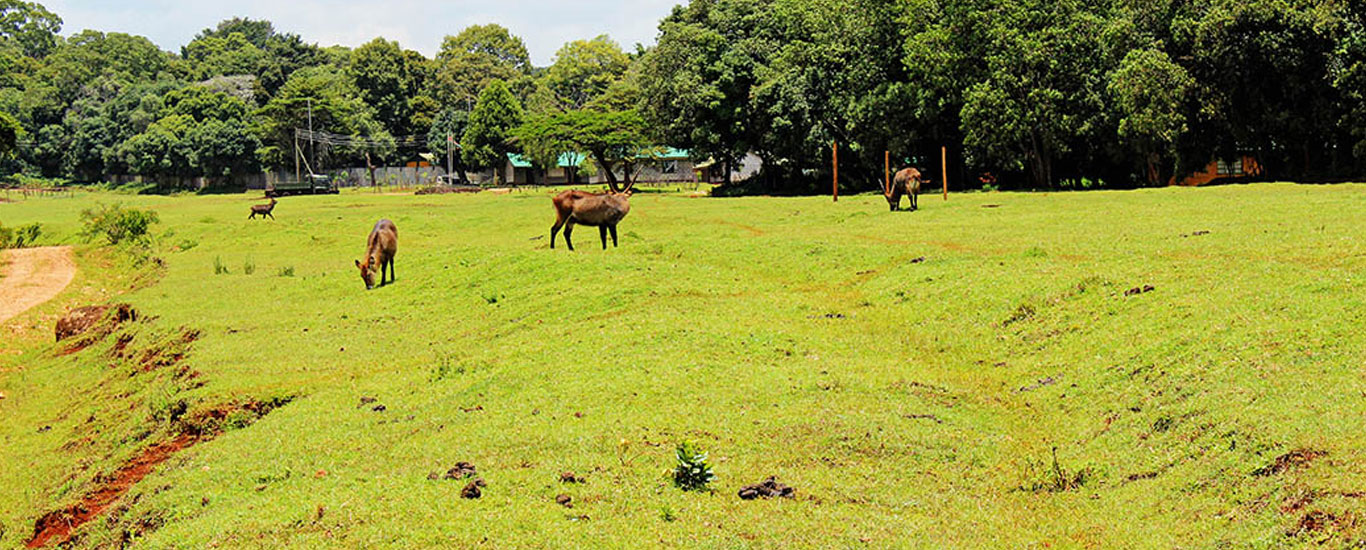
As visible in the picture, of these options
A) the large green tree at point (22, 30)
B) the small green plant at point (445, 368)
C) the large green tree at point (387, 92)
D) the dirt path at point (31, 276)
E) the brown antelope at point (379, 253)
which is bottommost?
the small green plant at point (445, 368)

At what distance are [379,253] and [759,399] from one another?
12648 millimetres

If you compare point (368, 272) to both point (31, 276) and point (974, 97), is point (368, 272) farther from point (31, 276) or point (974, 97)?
point (974, 97)

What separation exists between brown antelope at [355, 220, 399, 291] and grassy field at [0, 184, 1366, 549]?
436 mm

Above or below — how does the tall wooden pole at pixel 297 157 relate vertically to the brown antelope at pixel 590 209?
above

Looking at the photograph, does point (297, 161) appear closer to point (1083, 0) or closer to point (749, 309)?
point (1083, 0)

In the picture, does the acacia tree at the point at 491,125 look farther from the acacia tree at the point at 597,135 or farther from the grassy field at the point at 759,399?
the grassy field at the point at 759,399

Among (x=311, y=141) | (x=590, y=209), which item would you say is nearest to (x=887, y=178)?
(x=590, y=209)

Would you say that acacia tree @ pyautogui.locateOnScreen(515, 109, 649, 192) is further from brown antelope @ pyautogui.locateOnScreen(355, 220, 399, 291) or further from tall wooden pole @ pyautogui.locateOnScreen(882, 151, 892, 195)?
brown antelope @ pyautogui.locateOnScreen(355, 220, 399, 291)

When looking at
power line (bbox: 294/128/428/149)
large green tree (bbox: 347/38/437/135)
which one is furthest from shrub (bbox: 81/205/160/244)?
large green tree (bbox: 347/38/437/135)

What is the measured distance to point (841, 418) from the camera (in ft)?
33.0

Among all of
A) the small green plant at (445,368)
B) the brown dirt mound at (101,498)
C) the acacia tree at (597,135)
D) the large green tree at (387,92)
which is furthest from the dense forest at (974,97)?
the brown dirt mound at (101,498)

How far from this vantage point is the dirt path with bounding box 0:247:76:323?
2497cm

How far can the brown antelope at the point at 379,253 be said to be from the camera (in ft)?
68.7

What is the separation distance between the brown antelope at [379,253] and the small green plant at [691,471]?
13.8 meters
